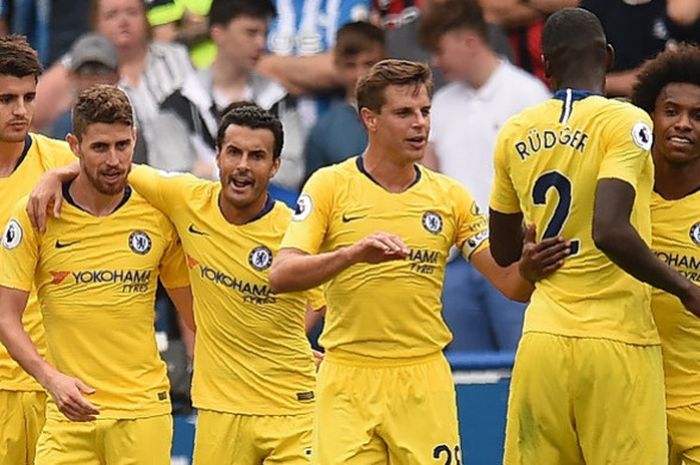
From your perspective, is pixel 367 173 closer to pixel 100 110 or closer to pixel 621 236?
pixel 100 110

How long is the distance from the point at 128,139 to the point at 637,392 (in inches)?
110

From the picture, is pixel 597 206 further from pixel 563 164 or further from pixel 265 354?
pixel 265 354

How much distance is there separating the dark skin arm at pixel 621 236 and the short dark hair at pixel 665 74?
976 mm

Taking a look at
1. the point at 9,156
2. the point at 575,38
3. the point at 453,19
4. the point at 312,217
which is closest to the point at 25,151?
the point at 9,156

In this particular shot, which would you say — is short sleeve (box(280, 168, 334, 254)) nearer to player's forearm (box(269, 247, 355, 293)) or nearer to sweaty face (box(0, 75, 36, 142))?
player's forearm (box(269, 247, 355, 293))

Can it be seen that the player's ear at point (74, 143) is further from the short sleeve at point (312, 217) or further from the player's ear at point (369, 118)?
the player's ear at point (369, 118)

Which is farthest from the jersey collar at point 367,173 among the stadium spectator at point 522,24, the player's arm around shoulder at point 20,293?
the stadium spectator at point 522,24

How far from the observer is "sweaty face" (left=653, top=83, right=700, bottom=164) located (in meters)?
7.81

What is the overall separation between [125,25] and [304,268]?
5537 millimetres

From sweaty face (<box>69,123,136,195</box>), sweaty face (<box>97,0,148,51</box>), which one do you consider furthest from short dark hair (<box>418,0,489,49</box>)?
sweaty face (<box>69,123,136,195</box>)

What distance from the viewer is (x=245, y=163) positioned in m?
8.79

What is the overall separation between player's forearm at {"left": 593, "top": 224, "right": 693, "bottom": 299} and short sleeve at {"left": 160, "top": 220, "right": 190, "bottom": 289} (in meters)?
2.60

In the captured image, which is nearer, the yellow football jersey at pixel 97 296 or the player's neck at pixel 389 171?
the player's neck at pixel 389 171

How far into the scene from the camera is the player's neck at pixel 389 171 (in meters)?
8.42
